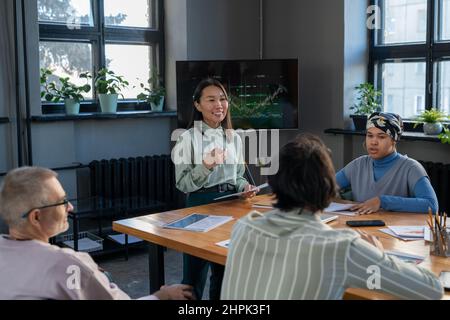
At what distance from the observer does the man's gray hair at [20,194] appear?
1678 mm

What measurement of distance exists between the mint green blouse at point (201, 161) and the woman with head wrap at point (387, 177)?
627 millimetres

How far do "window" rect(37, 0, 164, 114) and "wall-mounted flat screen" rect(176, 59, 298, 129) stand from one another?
0.75m

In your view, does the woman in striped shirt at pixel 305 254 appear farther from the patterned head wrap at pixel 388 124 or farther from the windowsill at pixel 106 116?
the windowsill at pixel 106 116

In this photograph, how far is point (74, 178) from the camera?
4.69m

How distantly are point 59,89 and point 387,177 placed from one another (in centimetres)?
284

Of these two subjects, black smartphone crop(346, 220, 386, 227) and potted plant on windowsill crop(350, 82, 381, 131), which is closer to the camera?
black smartphone crop(346, 220, 386, 227)

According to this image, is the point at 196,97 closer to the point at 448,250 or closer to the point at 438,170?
the point at 448,250

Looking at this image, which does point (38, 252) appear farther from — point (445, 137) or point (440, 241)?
point (445, 137)

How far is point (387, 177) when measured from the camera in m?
3.06

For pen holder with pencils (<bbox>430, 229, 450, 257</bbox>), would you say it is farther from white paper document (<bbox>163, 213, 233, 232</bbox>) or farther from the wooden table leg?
the wooden table leg

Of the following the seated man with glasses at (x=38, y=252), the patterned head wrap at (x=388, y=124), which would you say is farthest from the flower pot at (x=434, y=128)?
the seated man with glasses at (x=38, y=252)

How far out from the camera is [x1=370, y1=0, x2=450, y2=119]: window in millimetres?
4551

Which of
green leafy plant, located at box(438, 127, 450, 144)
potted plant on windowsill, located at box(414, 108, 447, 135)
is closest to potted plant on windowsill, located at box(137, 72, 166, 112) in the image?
potted plant on windowsill, located at box(414, 108, 447, 135)

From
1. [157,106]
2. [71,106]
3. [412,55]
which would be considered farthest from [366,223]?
[157,106]
